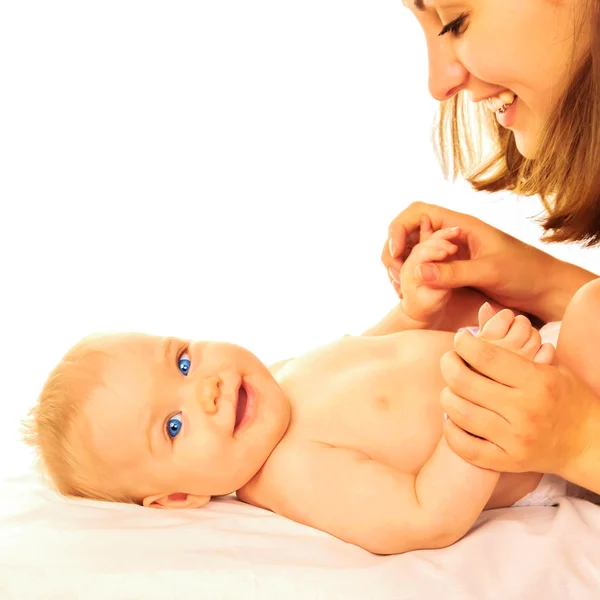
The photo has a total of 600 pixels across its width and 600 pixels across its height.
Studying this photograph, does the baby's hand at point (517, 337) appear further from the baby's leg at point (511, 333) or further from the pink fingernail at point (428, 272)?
the pink fingernail at point (428, 272)

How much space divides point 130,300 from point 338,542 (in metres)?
1.59

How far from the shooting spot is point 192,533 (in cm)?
127

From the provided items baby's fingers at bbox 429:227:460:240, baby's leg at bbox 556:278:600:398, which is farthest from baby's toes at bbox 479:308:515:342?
baby's fingers at bbox 429:227:460:240

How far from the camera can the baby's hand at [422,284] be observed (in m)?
1.56

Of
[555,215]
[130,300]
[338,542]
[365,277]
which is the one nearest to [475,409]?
[338,542]

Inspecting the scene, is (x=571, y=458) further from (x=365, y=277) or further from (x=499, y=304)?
(x=365, y=277)

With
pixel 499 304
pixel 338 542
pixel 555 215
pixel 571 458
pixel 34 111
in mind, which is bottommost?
pixel 338 542

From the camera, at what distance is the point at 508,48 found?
1448 mm

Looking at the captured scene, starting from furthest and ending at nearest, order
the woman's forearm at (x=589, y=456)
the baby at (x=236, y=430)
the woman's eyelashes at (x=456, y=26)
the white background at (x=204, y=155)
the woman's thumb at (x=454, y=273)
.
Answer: the white background at (x=204, y=155) < the woman's thumb at (x=454, y=273) < the woman's eyelashes at (x=456, y=26) < the baby at (x=236, y=430) < the woman's forearm at (x=589, y=456)

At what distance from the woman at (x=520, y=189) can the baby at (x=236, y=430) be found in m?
0.11

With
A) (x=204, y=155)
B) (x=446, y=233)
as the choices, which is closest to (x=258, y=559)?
(x=446, y=233)

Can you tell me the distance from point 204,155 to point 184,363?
1.61m

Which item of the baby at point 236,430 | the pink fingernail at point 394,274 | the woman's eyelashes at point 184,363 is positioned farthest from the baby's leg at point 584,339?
the woman's eyelashes at point 184,363

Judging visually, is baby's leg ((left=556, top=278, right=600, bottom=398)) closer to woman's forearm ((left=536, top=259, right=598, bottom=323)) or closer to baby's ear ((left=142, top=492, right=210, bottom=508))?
woman's forearm ((left=536, top=259, right=598, bottom=323))
